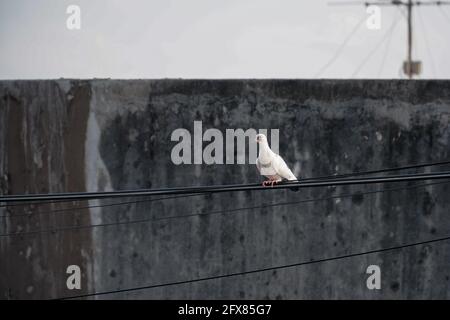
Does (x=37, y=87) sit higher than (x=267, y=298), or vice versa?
(x=37, y=87)

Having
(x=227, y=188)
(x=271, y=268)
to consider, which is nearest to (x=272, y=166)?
(x=227, y=188)

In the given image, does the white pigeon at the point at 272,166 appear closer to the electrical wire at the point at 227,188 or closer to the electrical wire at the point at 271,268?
the electrical wire at the point at 227,188

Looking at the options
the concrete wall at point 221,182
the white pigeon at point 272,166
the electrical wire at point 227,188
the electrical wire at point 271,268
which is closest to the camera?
the electrical wire at point 227,188

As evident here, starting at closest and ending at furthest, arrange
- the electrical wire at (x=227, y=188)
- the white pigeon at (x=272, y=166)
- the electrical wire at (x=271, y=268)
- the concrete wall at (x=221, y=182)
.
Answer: the electrical wire at (x=227, y=188)
the white pigeon at (x=272, y=166)
the concrete wall at (x=221, y=182)
the electrical wire at (x=271, y=268)

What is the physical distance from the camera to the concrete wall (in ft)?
29.5

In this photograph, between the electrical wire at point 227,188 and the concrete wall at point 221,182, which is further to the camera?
the concrete wall at point 221,182

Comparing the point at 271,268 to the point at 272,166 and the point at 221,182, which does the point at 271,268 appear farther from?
the point at 272,166

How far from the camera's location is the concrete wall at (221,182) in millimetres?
8992

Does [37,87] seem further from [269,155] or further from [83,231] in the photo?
[269,155]

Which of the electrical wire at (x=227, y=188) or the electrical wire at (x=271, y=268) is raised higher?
the electrical wire at (x=227, y=188)

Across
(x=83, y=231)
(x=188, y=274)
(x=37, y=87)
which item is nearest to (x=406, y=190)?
(x=188, y=274)

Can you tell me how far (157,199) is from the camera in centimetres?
898

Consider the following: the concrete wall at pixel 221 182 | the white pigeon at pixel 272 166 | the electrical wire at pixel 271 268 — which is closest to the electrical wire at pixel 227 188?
the white pigeon at pixel 272 166

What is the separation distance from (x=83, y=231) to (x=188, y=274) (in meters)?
1.23
